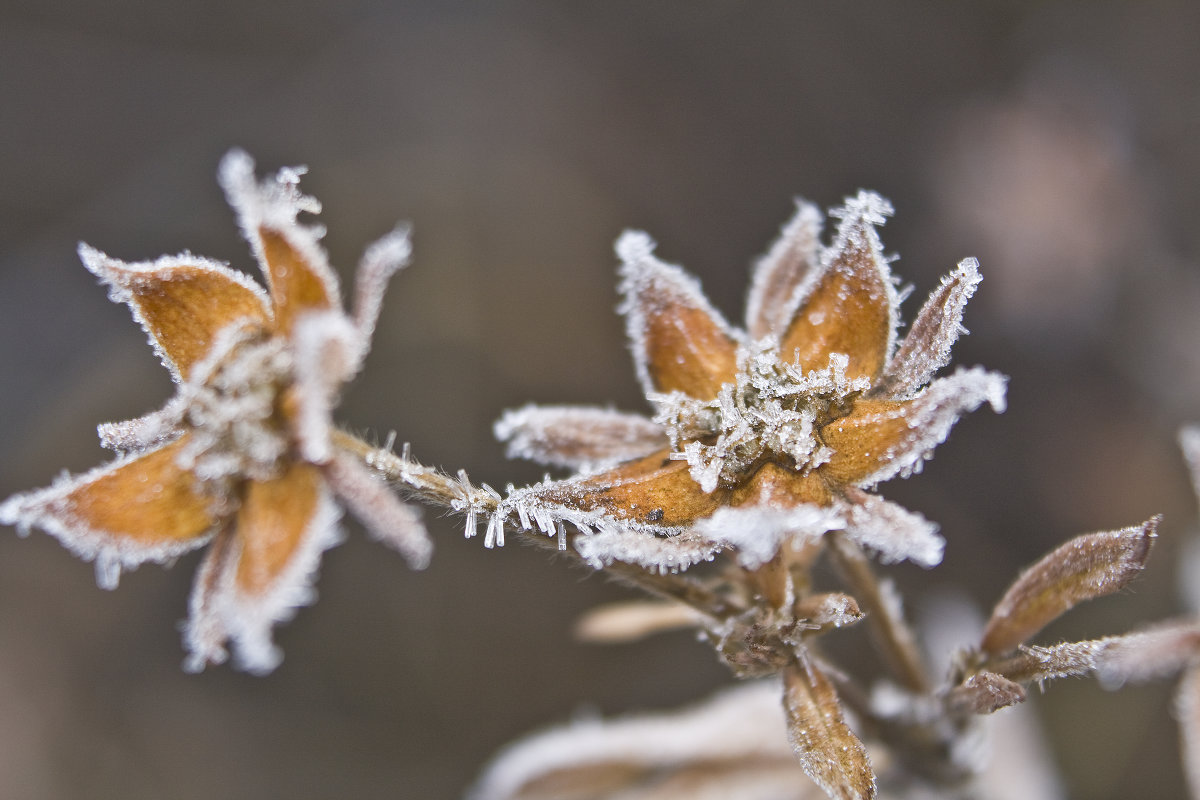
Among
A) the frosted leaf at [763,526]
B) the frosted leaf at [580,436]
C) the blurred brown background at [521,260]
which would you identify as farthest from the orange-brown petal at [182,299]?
the blurred brown background at [521,260]

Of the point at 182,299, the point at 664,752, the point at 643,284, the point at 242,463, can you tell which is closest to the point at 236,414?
the point at 242,463

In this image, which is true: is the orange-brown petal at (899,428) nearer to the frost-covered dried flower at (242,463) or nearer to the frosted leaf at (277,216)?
the frost-covered dried flower at (242,463)

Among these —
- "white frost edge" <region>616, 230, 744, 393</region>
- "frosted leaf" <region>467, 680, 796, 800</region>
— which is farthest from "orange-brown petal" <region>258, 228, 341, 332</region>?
"frosted leaf" <region>467, 680, 796, 800</region>

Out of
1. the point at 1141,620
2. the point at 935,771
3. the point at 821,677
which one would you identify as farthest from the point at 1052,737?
the point at 821,677

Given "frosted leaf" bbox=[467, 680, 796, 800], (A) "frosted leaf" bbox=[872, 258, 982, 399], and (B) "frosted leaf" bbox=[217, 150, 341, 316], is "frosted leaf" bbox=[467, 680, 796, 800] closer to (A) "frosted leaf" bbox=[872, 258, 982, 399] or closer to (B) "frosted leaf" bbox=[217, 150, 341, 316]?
(A) "frosted leaf" bbox=[872, 258, 982, 399]

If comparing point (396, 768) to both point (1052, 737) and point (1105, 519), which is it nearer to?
point (1052, 737)

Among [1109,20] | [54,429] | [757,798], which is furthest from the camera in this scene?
[1109,20]
